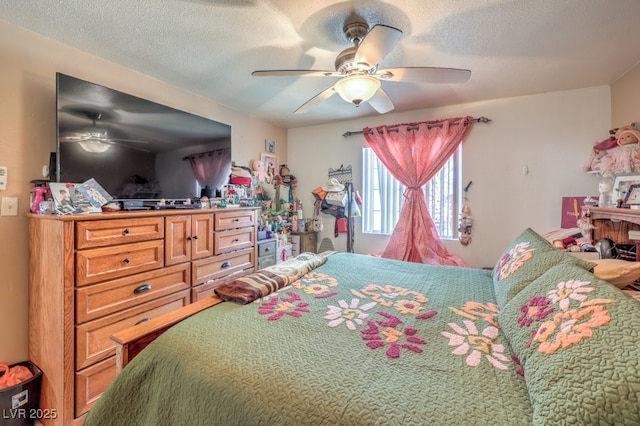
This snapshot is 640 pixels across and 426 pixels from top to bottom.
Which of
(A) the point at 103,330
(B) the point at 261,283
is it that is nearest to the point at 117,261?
(A) the point at 103,330

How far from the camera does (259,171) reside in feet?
11.7

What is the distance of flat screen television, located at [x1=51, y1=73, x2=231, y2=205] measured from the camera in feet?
5.72

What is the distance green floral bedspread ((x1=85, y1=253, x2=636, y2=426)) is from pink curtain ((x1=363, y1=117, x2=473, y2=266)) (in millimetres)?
1806

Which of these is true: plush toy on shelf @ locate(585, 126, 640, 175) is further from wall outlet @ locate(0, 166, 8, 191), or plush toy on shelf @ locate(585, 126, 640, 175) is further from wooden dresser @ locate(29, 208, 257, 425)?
wall outlet @ locate(0, 166, 8, 191)

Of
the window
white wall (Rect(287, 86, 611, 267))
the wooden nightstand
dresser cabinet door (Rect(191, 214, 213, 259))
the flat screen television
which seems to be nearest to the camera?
the flat screen television

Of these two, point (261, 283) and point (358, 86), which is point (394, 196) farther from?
point (261, 283)

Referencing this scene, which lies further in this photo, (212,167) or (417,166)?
(417,166)

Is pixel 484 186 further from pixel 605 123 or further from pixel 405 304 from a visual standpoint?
pixel 405 304

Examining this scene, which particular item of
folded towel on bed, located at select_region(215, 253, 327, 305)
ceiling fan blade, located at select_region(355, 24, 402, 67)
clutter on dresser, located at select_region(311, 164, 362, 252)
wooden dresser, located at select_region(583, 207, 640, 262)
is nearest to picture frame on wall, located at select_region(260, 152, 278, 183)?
clutter on dresser, located at select_region(311, 164, 362, 252)

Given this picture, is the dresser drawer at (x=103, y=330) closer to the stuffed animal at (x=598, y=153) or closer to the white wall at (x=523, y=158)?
the white wall at (x=523, y=158)

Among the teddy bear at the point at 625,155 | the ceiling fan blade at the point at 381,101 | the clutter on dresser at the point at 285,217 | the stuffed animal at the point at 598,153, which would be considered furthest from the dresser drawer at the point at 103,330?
the stuffed animal at the point at 598,153

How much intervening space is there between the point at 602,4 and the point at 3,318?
3920 mm

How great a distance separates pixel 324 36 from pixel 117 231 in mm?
1801

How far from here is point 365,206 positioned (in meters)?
3.70
